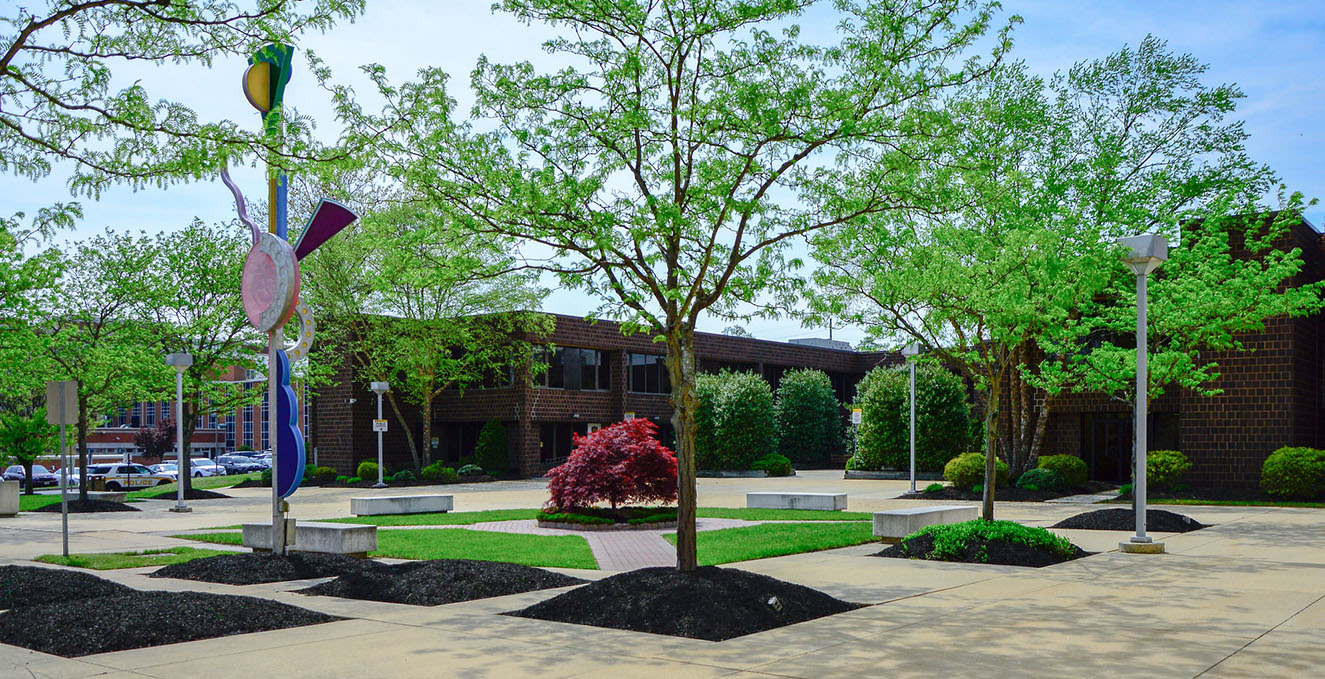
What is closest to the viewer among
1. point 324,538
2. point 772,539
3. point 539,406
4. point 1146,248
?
point 1146,248

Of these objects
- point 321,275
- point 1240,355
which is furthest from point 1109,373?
point 321,275

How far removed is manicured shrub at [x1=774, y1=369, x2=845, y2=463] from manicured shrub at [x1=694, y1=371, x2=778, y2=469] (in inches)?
161

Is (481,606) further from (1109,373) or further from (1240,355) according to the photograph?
(1240,355)

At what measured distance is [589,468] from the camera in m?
19.0

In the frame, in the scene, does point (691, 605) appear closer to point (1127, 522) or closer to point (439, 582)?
point (439, 582)

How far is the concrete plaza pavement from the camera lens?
23.4 feet

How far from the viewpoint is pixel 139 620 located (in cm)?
847

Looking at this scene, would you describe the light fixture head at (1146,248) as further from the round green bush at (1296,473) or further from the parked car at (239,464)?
the parked car at (239,464)

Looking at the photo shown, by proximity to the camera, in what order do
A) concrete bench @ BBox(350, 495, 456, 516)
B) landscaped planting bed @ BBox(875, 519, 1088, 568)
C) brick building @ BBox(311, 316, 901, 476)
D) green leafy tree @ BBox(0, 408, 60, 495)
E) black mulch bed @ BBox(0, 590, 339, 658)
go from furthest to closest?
brick building @ BBox(311, 316, 901, 476) < green leafy tree @ BBox(0, 408, 60, 495) < concrete bench @ BBox(350, 495, 456, 516) < landscaped planting bed @ BBox(875, 519, 1088, 568) < black mulch bed @ BBox(0, 590, 339, 658)

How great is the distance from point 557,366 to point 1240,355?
1078 inches

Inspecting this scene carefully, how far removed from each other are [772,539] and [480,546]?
430cm

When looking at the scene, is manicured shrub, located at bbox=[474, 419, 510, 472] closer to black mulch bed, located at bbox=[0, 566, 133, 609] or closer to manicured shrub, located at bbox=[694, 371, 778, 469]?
manicured shrub, located at bbox=[694, 371, 778, 469]

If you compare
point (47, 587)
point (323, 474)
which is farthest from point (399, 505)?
point (323, 474)

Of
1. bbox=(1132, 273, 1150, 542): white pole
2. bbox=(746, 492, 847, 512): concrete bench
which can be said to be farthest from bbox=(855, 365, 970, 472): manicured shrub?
bbox=(1132, 273, 1150, 542): white pole
